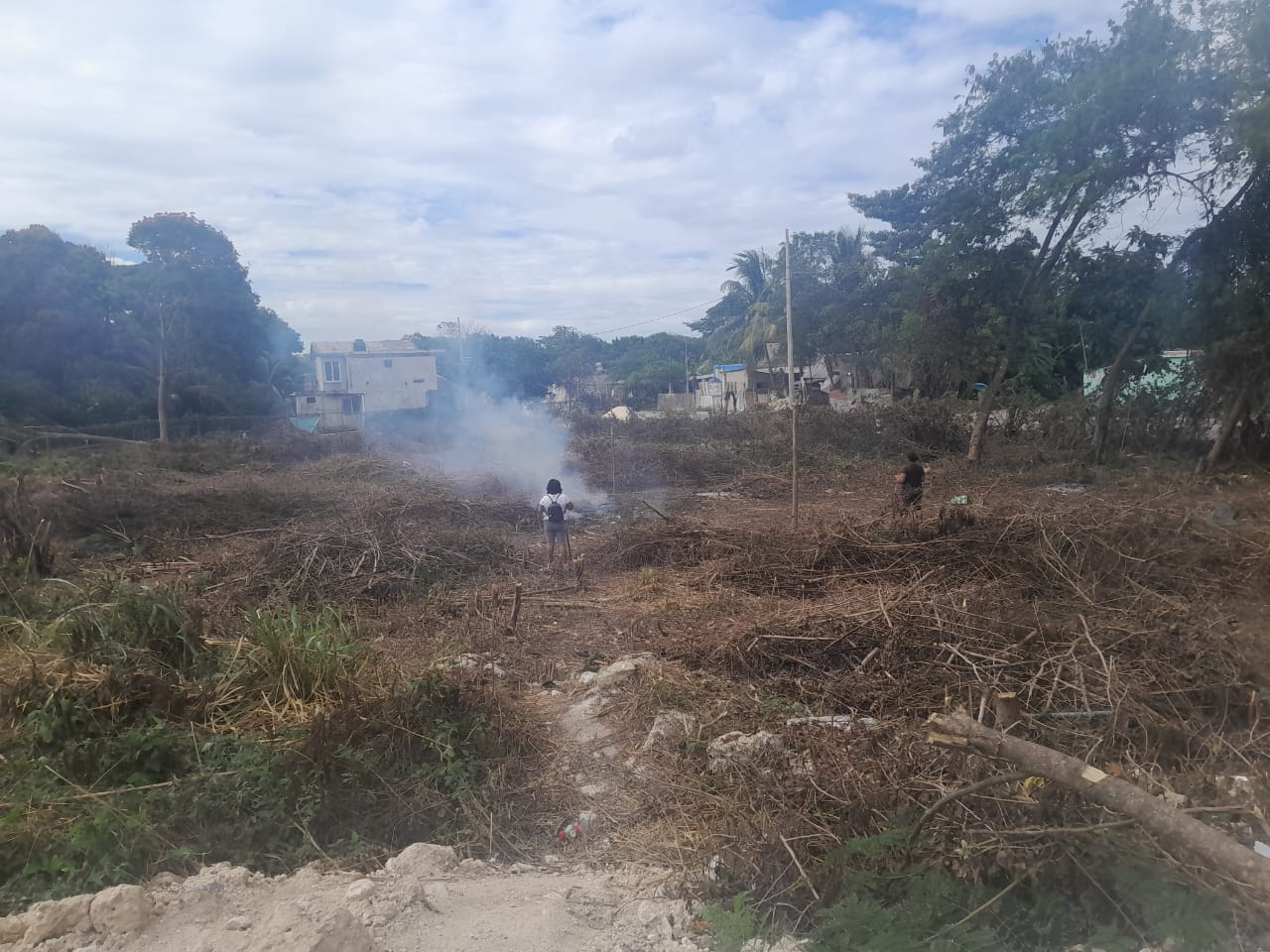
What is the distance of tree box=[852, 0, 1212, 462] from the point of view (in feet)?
41.8

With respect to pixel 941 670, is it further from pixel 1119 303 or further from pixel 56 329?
pixel 56 329

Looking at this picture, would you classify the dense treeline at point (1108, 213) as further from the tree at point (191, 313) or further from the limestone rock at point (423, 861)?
the tree at point (191, 313)

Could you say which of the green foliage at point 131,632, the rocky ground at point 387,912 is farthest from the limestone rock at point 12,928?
the green foliage at point 131,632

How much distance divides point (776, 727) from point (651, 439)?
54.5ft

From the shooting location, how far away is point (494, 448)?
19719 mm

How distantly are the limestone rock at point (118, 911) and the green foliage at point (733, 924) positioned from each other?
2.03m

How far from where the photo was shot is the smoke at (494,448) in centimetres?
1432

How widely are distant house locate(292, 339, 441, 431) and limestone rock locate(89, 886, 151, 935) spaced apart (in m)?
35.1

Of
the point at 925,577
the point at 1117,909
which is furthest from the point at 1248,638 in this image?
the point at 1117,909

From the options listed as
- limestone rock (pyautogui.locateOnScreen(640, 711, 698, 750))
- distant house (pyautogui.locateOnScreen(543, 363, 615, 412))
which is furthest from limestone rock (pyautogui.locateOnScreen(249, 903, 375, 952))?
distant house (pyautogui.locateOnScreen(543, 363, 615, 412))

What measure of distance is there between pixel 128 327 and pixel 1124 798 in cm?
3104

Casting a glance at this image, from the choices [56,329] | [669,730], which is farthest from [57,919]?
[56,329]

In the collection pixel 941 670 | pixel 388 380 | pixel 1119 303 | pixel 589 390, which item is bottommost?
pixel 941 670

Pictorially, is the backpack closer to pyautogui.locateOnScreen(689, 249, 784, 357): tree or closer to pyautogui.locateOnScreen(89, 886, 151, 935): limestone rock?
pyautogui.locateOnScreen(89, 886, 151, 935): limestone rock
